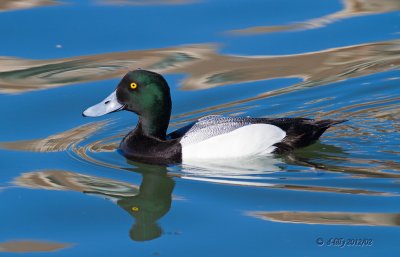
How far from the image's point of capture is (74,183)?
8375 mm

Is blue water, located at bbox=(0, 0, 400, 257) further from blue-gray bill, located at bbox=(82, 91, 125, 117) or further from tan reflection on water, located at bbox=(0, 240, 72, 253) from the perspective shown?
blue-gray bill, located at bbox=(82, 91, 125, 117)

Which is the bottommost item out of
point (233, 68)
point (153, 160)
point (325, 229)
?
point (325, 229)

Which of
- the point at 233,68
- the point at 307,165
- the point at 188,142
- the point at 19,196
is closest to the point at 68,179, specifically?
the point at 19,196

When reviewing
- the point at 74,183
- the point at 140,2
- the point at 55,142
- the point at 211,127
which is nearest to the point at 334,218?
the point at 211,127

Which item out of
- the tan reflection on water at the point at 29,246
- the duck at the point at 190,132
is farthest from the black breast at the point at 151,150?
the tan reflection on water at the point at 29,246

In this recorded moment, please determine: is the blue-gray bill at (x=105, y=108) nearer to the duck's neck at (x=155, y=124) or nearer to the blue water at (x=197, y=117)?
the duck's neck at (x=155, y=124)

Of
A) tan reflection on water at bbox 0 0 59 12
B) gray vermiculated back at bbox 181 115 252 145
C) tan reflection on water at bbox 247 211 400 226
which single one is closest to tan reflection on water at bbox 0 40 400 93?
tan reflection on water at bbox 0 0 59 12

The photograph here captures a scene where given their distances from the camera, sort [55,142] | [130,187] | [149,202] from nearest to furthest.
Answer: [149,202] → [130,187] → [55,142]

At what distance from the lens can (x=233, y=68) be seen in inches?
447

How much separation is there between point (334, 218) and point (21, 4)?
692 centimetres

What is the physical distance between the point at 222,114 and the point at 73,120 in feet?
4.99

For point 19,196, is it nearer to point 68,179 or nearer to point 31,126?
point 68,179

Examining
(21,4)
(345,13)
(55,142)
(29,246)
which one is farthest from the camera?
(21,4)

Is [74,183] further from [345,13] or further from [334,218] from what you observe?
[345,13]
